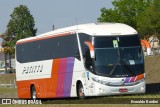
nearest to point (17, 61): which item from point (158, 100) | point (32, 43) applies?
point (32, 43)

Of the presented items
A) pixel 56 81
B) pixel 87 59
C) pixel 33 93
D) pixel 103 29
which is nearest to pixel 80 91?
pixel 87 59

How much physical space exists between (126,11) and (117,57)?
62982 millimetres

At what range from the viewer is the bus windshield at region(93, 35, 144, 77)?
26.8 m

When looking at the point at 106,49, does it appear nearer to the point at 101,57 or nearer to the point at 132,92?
the point at 101,57

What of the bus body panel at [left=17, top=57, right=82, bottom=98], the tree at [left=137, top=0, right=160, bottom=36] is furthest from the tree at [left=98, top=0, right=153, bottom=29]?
the bus body panel at [left=17, top=57, right=82, bottom=98]

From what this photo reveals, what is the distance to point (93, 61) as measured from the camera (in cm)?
2692

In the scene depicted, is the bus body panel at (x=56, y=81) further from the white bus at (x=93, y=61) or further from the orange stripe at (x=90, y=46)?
the orange stripe at (x=90, y=46)

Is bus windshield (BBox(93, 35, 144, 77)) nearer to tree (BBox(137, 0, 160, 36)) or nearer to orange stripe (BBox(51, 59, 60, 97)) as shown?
orange stripe (BBox(51, 59, 60, 97))

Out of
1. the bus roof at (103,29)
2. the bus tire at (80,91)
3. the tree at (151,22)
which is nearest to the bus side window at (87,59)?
the bus roof at (103,29)

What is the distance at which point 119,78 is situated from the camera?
2680 cm

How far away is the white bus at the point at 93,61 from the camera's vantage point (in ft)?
88.0

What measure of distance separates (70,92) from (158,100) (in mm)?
11571

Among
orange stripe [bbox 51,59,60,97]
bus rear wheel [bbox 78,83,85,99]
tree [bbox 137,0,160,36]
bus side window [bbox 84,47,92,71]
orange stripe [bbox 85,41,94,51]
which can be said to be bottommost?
bus rear wheel [bbox 78,83,85,99]

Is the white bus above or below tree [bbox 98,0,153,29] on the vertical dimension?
below
